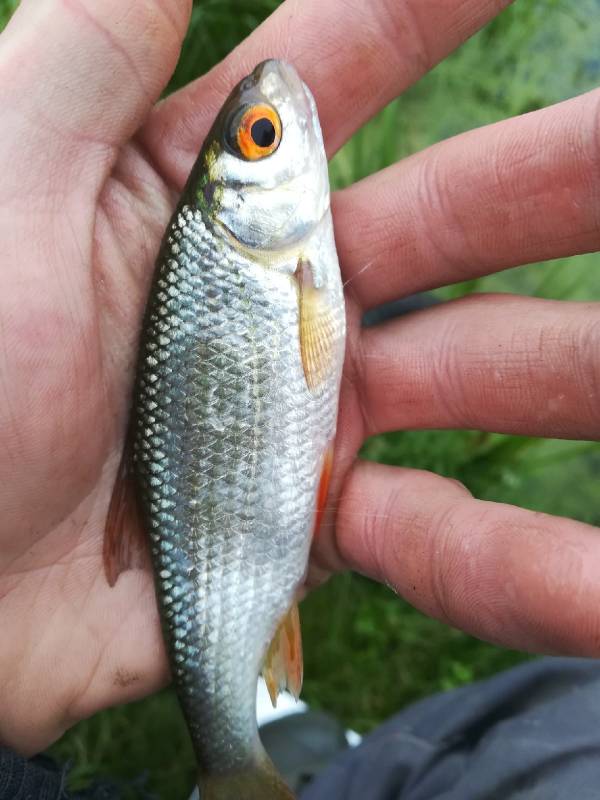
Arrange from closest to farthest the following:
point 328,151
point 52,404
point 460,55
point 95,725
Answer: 1. point 52,404
2. point 328,151
3. point 95,725
4. point 460,55

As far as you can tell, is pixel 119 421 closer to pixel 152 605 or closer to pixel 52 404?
pixel 52 404

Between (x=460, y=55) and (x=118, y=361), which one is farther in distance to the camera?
(x=460, y=55)

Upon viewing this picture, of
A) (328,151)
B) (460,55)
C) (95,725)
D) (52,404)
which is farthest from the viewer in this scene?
(460,55)

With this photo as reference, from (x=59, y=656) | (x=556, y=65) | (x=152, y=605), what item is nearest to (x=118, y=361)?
(x=152, y=605)

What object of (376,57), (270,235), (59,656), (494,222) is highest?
(376,57)

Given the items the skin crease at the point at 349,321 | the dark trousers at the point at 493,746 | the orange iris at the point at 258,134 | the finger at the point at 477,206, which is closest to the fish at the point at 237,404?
the orange iris at the point at 258,134

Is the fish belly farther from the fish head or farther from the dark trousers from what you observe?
the dark trousers

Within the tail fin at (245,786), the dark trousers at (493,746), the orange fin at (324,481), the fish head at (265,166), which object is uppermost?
the fish head at (265,166)

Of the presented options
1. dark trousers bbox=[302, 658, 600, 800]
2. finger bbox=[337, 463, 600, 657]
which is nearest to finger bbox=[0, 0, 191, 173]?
finger bbox=[337, 463, 600, 657]

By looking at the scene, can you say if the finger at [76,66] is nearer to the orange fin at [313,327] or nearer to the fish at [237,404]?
the fish at [237,404]
